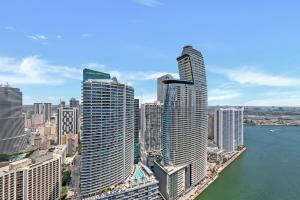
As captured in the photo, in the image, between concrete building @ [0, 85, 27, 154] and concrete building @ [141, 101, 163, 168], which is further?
concrete building @ [141, 101, 163, 168]

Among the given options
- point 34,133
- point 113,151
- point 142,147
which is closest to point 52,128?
point 34,133

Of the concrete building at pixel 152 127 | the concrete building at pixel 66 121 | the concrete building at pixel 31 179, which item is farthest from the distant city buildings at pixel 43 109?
the concrete building at pixel 31 179

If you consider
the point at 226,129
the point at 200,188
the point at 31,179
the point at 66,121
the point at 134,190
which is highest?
the point at 66,121

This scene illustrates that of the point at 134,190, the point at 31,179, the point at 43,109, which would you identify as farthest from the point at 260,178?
the point at 43,109

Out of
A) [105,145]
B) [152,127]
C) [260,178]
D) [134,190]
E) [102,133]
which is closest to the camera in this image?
[134,190]

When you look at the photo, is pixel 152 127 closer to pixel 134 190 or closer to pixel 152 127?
pixel 152 127

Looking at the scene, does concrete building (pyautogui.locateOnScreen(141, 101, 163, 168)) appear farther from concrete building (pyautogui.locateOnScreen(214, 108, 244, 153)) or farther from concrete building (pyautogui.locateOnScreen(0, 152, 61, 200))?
concrete building (pyautogui.locateOnScreen(0, 152, 61, 200))

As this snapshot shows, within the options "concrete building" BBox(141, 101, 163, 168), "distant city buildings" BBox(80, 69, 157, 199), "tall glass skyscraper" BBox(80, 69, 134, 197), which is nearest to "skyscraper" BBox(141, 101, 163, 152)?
"concrete building" BBox(141, 101, 163, 168)
